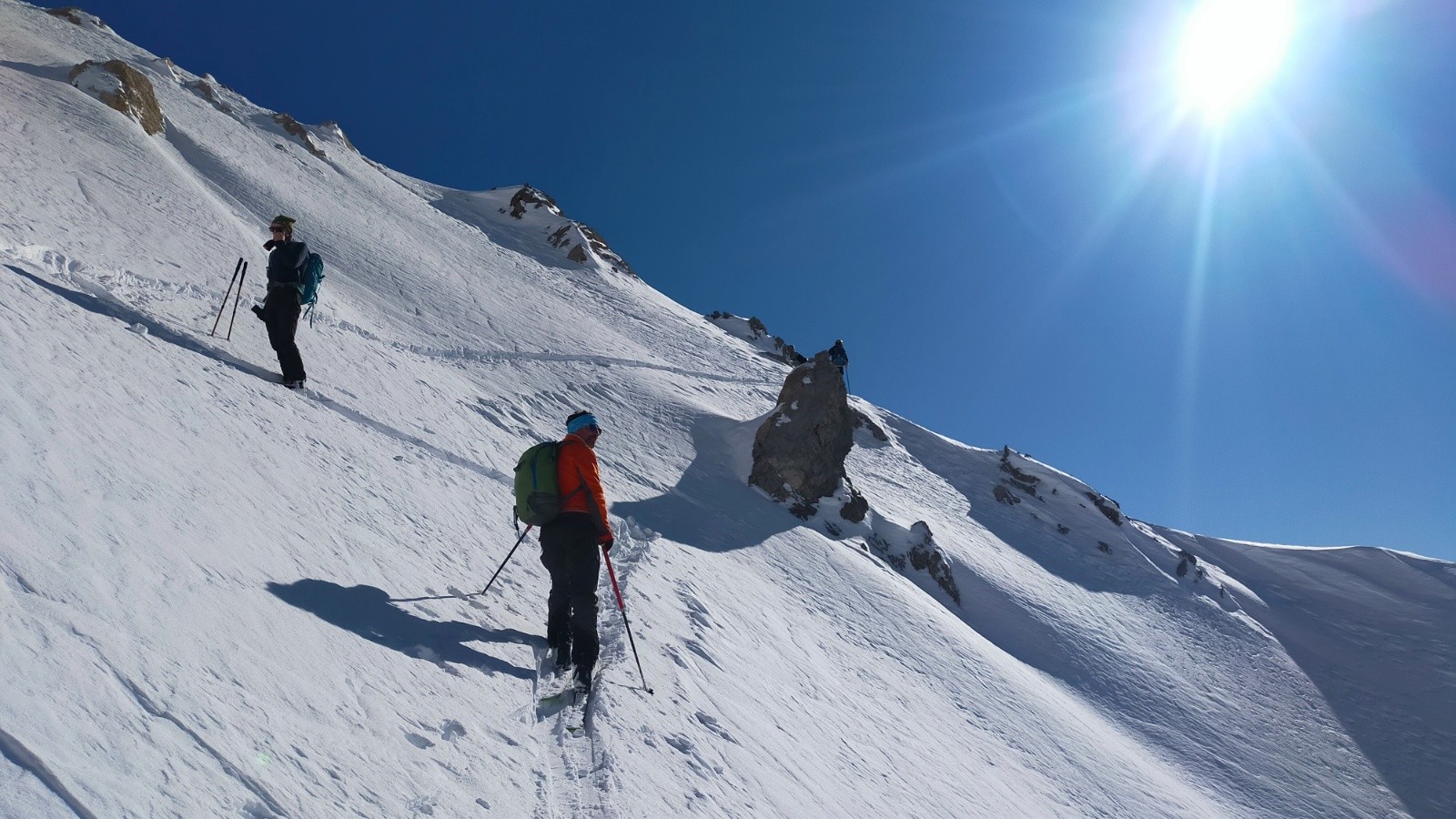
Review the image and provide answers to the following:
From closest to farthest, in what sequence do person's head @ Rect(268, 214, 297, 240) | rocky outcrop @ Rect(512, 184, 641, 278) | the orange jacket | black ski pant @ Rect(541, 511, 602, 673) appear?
black ski pant @ Rect(541, 511, 602, 673)
the orange jacket
person's head @ Rect(268, 214, 297, 240)
rocky outcrop @ Rect(512, 184, 641, 278)

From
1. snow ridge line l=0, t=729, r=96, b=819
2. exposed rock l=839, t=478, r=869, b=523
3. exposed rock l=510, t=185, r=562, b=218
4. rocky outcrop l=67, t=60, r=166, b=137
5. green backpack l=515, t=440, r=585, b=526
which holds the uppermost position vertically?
exposed rock l=510, t=185, r=562, b=218

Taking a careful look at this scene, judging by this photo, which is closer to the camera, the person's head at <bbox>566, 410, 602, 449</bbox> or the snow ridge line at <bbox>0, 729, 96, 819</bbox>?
the snow ridge line at <bbox>0, 729, 96, 819</bbox>

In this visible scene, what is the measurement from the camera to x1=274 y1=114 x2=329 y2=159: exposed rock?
1490 inches

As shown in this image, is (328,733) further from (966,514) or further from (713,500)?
(966,514)

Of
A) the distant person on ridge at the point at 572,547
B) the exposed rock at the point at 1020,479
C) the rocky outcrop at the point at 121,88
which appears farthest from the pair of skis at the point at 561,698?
the exposed rock at the point at 1020,479

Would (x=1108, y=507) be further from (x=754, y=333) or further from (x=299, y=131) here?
(x=299, y=131)

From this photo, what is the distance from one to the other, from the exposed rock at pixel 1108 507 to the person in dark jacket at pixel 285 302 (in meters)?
37.7

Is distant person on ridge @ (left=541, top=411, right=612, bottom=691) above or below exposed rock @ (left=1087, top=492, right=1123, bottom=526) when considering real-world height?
below

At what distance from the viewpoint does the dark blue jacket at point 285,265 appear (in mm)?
9469

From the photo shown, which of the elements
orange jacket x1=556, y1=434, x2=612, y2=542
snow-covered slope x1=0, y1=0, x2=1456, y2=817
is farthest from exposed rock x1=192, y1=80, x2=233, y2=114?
orange jacket x1=556, y1=434, x2=612, y2=542

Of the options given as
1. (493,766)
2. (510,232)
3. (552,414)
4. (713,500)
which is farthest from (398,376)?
(510,232)

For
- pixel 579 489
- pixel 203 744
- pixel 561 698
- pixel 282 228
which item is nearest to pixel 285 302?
pixel 282 228

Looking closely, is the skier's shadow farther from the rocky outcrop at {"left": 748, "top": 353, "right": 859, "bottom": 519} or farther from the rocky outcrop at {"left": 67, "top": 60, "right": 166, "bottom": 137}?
the rocky outcrop at {"left": 67, "top": 60, "right": 166, "bottom": 137}

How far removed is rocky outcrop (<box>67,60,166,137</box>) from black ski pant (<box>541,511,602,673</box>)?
1019 inches
